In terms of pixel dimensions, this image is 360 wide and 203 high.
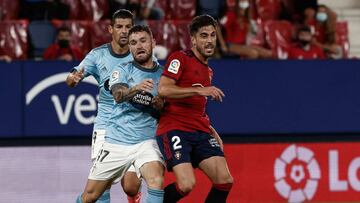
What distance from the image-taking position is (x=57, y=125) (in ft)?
35.7

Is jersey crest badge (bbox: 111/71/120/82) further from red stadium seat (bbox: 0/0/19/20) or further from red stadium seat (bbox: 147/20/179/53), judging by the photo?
red stadium seat (bbox: 0/0/19/20)

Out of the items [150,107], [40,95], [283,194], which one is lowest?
[283,194]

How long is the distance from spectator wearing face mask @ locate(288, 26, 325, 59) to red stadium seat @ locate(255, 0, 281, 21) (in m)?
1.14

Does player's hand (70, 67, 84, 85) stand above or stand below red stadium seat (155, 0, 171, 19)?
above

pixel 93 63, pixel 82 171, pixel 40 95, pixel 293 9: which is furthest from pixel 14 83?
pixel 293 9

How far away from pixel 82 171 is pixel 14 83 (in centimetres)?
122

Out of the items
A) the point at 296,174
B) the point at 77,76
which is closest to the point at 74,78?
the point at 77,76

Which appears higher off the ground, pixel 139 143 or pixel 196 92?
pixel 196 92

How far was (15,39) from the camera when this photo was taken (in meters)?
12.4

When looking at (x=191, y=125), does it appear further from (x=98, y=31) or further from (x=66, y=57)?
(x=98, y=31)

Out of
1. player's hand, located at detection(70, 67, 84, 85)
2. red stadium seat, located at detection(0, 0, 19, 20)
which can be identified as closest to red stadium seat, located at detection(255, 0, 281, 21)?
red stadium seat, located at detection(0, 0, 19, 20)

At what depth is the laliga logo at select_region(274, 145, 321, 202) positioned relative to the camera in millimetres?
10945

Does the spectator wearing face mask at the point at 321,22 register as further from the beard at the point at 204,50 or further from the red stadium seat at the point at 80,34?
the beard at the point at 204,50

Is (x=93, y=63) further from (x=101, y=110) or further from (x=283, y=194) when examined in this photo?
(x=283, y=194)
